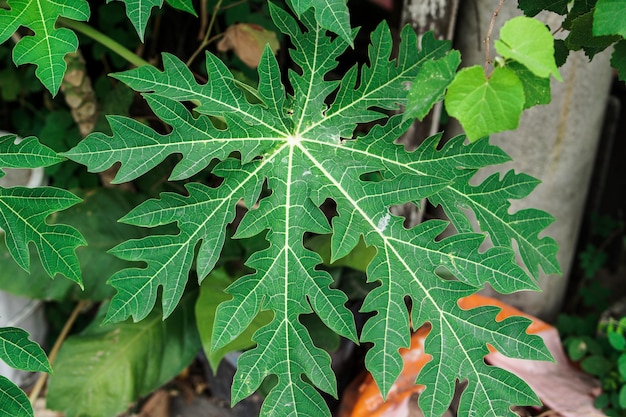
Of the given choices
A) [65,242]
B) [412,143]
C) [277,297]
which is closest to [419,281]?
[277,297]

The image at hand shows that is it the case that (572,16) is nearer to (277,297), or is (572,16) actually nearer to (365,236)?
(365,236)

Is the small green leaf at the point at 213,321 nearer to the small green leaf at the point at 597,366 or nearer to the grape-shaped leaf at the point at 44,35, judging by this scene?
the grape-shaped leaf at the point at 44,35

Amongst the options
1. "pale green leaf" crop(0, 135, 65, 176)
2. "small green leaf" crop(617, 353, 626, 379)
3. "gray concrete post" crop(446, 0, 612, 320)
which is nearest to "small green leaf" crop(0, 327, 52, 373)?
"pale green leaf" crop(0, 135, 65, 176)

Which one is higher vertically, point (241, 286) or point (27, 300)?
point (241, 286)

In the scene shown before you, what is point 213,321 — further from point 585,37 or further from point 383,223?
point 585,37

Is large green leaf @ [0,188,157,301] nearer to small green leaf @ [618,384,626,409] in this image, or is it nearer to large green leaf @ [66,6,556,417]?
large green leaf @ [66,6,556,417]

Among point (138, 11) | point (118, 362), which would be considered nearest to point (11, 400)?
point (138, 11)

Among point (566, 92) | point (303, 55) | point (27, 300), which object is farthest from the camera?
point (27, 300)
